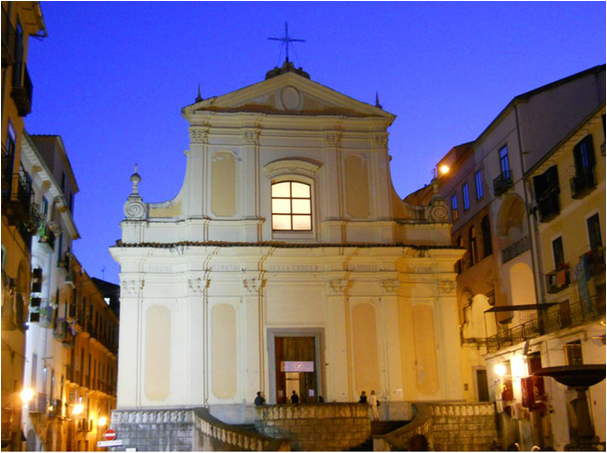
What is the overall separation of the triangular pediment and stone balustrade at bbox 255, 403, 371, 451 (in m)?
11.6

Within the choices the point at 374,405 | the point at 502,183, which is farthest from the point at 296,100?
the point at 374,405

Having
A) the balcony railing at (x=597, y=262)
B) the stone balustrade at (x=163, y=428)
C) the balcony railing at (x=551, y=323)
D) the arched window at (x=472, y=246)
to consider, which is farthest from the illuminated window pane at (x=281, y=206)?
the balcony railing at (x=597, y=262)

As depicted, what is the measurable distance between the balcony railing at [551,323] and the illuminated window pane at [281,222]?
29.8ft

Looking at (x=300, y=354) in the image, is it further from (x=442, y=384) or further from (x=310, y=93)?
(x=310, y=93)

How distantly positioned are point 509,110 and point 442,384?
35.0ft

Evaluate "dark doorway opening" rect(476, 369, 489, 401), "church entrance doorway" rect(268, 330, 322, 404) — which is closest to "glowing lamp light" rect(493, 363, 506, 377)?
"dark doorway opening" rect(476, 369, 489, 401)

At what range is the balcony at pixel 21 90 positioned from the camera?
19250 millimetres

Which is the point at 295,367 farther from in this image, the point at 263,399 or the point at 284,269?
the point at 284,269

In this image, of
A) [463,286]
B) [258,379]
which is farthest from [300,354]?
[463,286]

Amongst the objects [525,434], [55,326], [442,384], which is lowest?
[525,434]

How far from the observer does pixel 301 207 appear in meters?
31.6

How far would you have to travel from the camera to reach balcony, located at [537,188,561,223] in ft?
89.2

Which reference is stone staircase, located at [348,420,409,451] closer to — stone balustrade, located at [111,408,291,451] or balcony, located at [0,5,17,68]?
stone balustrade, located at [111,408,291,451]

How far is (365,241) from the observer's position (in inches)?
1219
